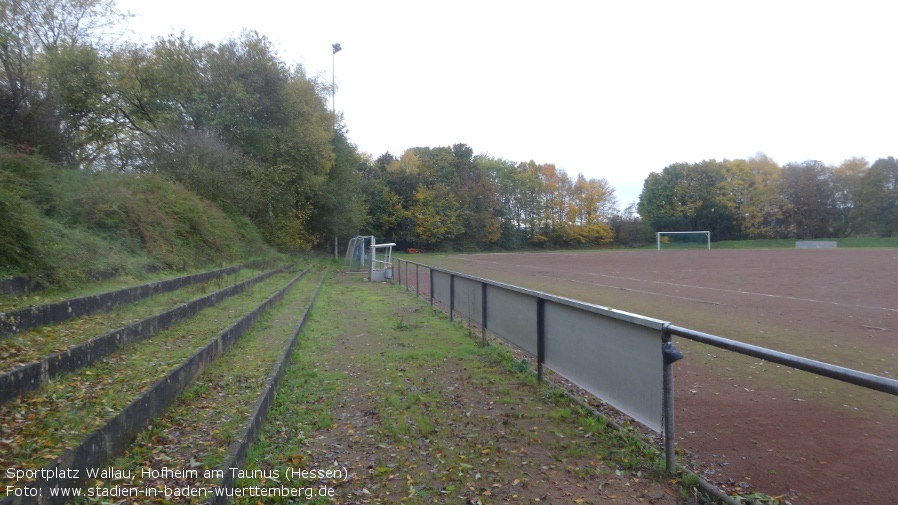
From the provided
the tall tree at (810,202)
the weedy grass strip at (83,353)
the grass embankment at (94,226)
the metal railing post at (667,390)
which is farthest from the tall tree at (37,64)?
the tall tree at (810,202)

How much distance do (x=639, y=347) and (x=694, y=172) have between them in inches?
3140

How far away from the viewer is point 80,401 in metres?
4.13

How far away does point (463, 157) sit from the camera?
70.6 metres

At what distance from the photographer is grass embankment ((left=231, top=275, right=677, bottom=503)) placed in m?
3.97

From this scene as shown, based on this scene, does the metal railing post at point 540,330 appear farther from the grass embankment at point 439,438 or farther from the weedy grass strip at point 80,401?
the weedy grass strip at point 80,401

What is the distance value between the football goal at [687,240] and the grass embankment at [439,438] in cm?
6629

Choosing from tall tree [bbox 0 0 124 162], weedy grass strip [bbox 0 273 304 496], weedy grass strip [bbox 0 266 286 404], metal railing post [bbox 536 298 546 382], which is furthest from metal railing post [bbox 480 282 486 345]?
tall tree [bbox 0 0 124 162]

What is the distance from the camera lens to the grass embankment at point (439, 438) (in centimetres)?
397

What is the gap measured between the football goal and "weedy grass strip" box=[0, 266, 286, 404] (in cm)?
6731

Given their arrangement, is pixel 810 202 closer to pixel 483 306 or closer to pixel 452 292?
pixel 452 292

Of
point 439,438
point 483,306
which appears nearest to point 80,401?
point 439,438

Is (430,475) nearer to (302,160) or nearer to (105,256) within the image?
(105,256)

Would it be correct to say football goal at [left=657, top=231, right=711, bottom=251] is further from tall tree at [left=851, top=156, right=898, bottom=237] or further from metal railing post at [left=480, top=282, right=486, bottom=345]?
metal railing post at [left=480, top=282, right=486, bottom=345]

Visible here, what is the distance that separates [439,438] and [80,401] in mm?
2749
